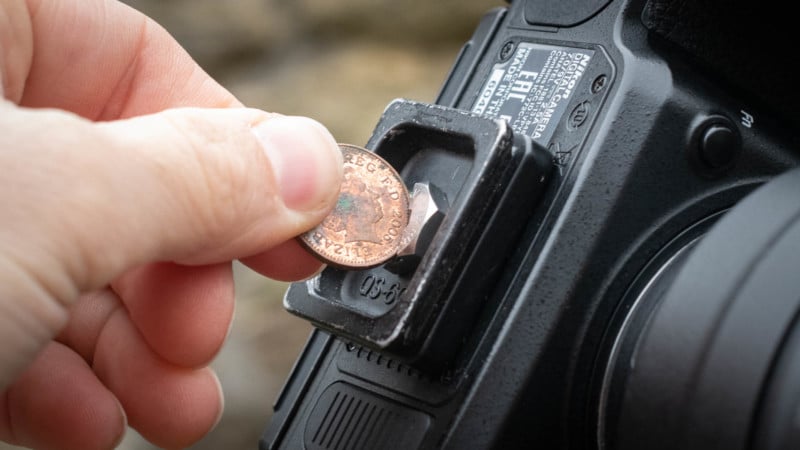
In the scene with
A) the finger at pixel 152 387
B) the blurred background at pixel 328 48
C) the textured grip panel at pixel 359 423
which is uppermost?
the blurred background at pixel 328 48

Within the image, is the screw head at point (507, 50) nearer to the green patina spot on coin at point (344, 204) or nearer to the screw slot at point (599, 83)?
the screw slot at point (599, 83)

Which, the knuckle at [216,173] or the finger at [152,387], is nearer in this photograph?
the knuckle at [216,173]

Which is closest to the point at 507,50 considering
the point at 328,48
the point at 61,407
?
the point at 61,407

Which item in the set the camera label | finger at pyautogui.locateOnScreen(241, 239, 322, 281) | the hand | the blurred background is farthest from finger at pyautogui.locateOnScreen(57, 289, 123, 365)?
the blurred background

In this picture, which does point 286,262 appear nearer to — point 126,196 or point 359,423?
point 359,423

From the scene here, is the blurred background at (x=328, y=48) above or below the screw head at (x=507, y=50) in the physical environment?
above

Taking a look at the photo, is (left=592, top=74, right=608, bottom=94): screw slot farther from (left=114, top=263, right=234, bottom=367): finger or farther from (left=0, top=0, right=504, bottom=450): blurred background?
(left=0, top=0, right=504, bottom=450): blurred background

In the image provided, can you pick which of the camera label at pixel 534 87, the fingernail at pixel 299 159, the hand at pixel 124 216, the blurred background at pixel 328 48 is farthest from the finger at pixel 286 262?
the blurred background at pixel 328 48
